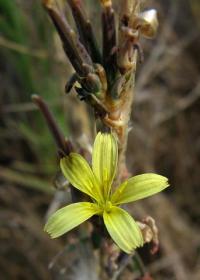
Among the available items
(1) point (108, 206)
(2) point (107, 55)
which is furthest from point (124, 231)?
(2) point (107, 55)

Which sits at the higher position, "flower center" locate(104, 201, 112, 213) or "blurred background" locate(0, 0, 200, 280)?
"flower center" locate(104, 201, 112, 213)

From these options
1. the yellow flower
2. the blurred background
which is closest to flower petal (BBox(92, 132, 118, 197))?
the yellow flower

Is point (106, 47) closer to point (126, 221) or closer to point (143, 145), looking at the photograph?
point (126, 221)

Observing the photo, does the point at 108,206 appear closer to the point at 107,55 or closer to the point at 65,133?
the point at 107,55

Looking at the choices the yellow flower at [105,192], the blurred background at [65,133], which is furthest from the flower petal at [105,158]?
the blurred background at [65,133]

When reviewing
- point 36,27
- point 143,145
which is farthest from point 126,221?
point 143,145

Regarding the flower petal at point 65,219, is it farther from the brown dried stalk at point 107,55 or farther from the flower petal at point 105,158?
the brown dried stalk at point 107,55

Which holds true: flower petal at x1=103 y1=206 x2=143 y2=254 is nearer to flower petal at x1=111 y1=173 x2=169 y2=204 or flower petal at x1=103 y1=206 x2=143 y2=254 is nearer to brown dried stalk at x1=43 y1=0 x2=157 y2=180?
flower petal at x1=111 y1=173 x2=169 y2=204
